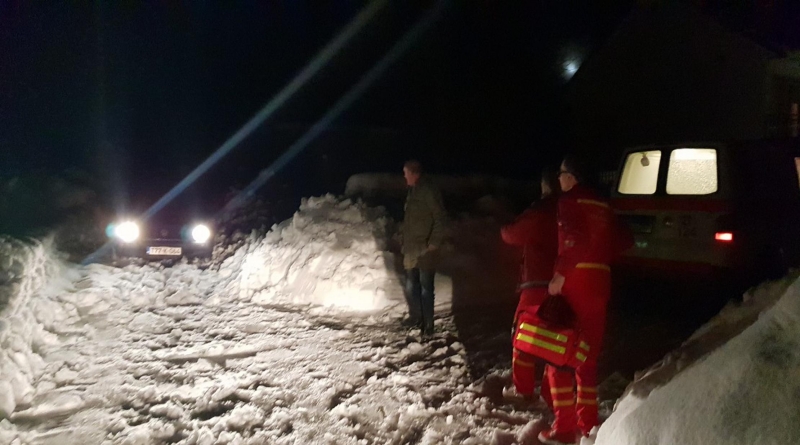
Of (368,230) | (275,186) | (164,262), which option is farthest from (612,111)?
(164,262)

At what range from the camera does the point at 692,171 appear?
6.43 meters

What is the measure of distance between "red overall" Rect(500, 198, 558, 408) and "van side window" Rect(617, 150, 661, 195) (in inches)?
137

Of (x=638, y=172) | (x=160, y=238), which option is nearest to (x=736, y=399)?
(x=638, y=172)

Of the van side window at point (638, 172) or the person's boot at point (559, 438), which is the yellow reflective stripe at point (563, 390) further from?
the van side window at point (638, 172)

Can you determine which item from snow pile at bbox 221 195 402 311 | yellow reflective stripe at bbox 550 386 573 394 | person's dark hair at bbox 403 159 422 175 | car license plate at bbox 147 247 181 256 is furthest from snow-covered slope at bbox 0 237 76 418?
yellow reflective stripe at bbox 550 386 573 394

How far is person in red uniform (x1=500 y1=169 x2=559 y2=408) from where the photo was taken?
13.0ft

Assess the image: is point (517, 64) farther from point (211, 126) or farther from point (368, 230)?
point (368, 230)

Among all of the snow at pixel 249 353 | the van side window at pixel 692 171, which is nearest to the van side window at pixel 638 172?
the van side window at pixel 692 171

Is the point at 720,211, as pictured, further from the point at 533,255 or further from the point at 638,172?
the point at 533,255

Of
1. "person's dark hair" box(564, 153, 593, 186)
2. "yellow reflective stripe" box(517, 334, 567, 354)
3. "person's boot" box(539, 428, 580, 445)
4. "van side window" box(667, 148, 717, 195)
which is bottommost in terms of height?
"person's boot" box(539, 428, 580, 445)

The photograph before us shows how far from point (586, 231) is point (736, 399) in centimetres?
132

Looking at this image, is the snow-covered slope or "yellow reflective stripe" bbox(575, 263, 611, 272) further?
the snow-covered slope

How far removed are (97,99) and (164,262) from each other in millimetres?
16381

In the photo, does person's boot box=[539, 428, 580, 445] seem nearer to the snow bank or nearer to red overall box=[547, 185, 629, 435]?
red overall box=[547, 185, 629, 435]
